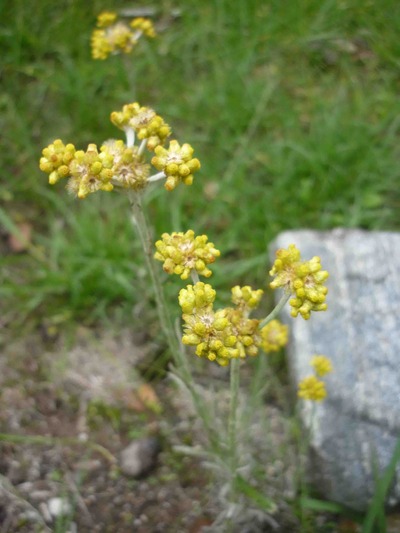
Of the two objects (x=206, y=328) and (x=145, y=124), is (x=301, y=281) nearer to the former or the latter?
(x=206, y=328)

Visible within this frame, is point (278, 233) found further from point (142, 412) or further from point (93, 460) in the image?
point (93, 460)

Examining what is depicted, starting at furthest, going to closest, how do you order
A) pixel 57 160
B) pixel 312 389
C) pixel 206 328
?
pixel 312 389 < pixel 57 160 < pixel 206 328

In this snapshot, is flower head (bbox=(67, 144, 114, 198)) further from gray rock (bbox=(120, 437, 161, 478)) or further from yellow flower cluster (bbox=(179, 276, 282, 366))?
gray rock (bbox=(120, 437, 161, 478))

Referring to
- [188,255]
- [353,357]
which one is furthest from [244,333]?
[353,357]

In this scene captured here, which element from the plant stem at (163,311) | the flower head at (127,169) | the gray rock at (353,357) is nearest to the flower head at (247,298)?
the plant stem at (163,311)

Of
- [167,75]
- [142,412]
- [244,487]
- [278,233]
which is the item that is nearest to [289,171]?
[278,233]

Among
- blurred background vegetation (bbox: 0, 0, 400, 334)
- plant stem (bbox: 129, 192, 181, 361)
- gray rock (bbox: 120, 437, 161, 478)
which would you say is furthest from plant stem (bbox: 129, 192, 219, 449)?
blurred background vegetation (bbox: 0, 0, 400, 334)

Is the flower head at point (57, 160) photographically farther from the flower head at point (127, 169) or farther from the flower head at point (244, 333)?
the flower head at point (244, 333)
